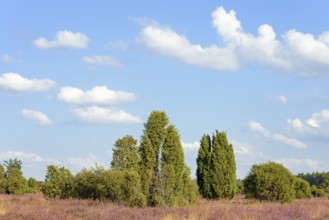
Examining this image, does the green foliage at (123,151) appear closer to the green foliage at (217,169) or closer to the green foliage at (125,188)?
the green foliage at (217,169)

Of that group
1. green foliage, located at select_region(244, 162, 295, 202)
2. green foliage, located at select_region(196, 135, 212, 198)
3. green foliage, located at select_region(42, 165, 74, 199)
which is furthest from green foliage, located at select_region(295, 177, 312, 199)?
green foliage, located at select_region(42, 165, 74, 199)

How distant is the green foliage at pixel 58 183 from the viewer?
1123 inches

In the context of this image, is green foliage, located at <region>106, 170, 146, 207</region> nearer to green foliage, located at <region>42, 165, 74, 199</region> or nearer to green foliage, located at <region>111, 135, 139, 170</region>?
green foliage, located at <region>42, 165, 74, 199</region>

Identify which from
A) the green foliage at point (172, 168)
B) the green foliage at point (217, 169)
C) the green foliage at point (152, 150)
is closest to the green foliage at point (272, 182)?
the green foliage at point (217, 169)

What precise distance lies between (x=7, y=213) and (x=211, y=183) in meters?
18.9

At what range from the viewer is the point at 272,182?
30297mm

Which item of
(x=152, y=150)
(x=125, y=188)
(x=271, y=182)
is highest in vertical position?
(x=152, y=150)

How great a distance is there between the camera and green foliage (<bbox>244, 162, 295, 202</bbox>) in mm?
30078

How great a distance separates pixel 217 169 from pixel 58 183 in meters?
11.6

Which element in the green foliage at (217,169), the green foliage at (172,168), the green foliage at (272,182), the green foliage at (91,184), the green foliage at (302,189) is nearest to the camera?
the green foliage at (172,168)

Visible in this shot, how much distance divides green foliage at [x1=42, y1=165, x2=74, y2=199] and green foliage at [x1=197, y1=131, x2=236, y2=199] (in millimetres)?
10576

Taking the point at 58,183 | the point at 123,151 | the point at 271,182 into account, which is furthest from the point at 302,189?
the point at 58,183

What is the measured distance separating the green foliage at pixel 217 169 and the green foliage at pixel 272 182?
3.28 meters

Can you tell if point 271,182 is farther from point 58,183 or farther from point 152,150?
point 58,183
